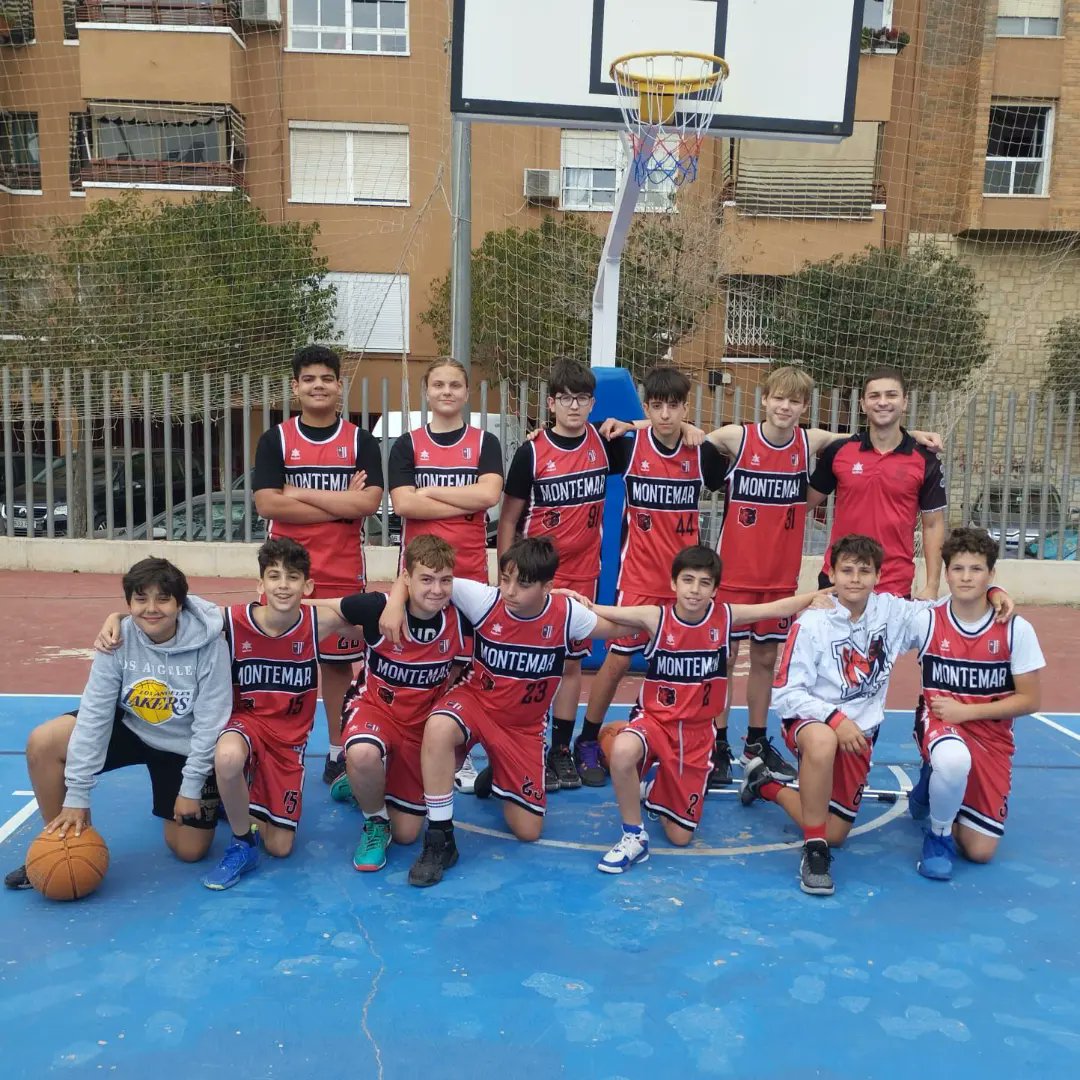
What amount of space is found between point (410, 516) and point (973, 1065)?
2890 millimetres

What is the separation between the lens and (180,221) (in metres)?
14.4

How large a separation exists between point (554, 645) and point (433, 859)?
923mm

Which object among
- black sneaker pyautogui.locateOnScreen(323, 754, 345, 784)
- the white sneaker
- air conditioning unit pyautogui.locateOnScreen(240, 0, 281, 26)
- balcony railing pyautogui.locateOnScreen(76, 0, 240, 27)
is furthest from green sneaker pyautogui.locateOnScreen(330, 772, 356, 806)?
air conditioning unit pyautogui.locateOnScreen(240, 0, 281, 26)

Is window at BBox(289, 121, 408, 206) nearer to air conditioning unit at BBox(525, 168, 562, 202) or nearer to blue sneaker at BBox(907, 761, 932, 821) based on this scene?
air conditioning unit at BBox(525, 168, 562, 202)

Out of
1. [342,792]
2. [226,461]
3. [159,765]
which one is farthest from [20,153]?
[159,765]

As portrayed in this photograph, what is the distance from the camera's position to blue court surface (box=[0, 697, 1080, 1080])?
9.02ft

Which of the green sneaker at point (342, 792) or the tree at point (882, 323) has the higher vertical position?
the tree at point (882, 323)

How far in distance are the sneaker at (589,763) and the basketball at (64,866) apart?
213 centimetres

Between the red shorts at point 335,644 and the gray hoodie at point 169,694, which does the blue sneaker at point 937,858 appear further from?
the gray hoodie at point 169,694

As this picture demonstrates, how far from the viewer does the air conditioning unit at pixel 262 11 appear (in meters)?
17.1

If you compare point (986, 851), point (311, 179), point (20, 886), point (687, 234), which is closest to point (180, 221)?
point (311, 179)

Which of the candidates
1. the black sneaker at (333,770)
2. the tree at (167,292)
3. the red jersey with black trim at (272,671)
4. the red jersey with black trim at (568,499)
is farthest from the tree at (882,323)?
the red jersey with black trim at (272,671)

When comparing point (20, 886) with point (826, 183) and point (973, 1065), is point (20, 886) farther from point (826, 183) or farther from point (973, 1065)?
point (826, 183)

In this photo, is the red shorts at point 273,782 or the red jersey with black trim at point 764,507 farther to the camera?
the red jersey with black trim at point 764,507
